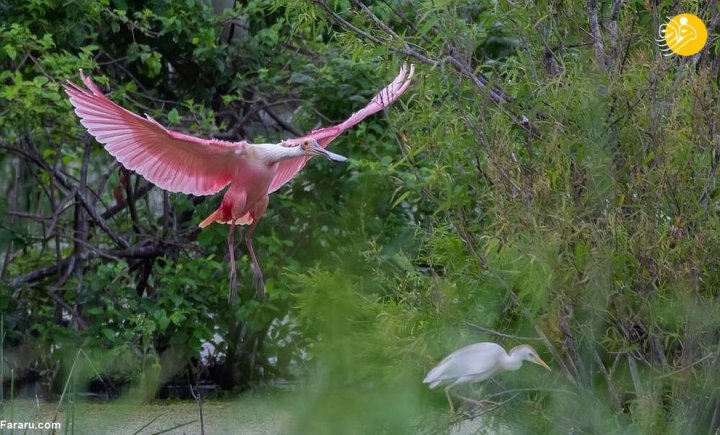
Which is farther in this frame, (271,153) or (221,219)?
(221,219)

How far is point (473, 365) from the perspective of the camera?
3.32 m

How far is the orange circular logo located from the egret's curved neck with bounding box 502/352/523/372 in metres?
0.95

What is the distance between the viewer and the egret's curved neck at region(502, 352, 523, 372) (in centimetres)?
337

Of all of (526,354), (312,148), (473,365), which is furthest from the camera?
(312,148)

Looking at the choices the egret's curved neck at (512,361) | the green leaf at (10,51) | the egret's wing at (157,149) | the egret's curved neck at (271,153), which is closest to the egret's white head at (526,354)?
the egret's curved neck at (512,361)

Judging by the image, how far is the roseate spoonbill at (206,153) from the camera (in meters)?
3.65

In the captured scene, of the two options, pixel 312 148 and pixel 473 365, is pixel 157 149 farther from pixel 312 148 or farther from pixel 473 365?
pixel 473 365

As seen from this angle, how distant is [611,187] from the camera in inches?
135

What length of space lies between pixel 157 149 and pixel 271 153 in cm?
35

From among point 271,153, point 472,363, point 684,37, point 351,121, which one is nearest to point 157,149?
point 271,153

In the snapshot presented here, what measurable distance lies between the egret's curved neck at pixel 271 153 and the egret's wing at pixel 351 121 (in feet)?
0.14

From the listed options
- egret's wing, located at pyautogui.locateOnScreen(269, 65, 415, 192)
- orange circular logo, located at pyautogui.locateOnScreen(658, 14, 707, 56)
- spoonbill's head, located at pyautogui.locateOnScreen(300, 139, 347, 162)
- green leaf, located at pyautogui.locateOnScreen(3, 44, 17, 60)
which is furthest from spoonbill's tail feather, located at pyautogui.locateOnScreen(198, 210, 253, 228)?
green leaf, located at pyautogui.locateOnScreen(3, 44, 17, 60)

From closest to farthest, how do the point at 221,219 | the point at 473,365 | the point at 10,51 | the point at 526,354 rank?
1. the point at 473,365
2. the point at 526,354
3. the point at 221,219
4. the point at 10,51

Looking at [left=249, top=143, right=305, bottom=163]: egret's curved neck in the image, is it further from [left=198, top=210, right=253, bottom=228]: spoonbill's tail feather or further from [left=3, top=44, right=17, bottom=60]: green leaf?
[left=3, top=44, right=17, bottom=60]: green leaf
